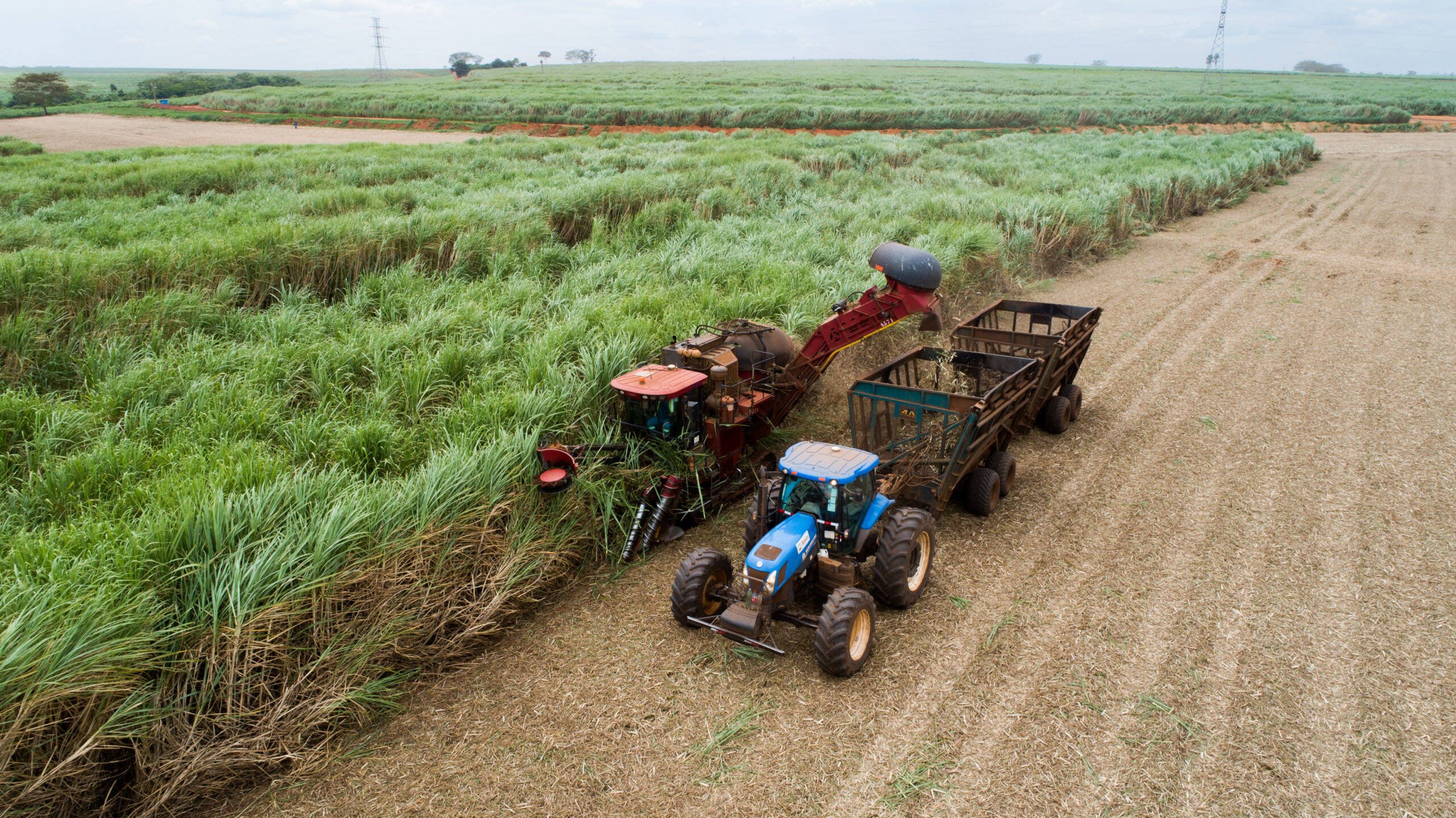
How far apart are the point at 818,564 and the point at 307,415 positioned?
451 cm

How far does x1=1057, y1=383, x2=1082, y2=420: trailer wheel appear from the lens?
342 inches

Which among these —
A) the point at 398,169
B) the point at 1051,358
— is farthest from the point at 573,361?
the point at 398,169

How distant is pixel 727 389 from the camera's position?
6.93 meters

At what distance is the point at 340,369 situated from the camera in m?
7.32

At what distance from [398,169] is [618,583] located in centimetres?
1768

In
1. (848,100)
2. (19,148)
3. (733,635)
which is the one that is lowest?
(733,635)

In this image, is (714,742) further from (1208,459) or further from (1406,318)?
(1406,318)

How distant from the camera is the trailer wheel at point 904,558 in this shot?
5.33 m

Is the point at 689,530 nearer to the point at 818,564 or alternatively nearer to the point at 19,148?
the point at 818,564

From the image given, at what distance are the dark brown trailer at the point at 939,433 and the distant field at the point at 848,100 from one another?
42767mm

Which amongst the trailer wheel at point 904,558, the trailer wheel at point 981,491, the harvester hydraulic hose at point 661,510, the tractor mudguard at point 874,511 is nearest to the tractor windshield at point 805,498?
the tractor mudguard at point 874,511

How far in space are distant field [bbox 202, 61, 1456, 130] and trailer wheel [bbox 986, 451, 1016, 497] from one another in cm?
4306

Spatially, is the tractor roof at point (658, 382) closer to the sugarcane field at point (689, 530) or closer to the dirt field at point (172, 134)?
the sugarcane field at point (689, 530)

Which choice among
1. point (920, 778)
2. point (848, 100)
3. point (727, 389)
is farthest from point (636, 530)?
point (848, 100)
